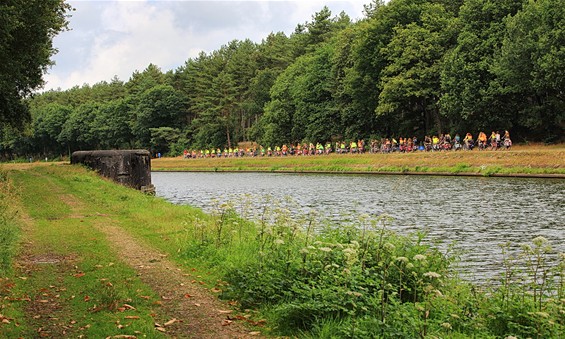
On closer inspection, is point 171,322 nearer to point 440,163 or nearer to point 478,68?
point 440,163

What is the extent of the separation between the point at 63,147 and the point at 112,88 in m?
22.2

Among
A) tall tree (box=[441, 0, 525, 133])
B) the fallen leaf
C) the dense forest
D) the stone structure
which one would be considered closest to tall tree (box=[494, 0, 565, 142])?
the dense forest

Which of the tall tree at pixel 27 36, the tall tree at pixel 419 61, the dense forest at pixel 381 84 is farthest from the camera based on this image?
the tall tree at pixel 419 61

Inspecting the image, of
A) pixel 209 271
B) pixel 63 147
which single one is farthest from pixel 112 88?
pixel 209 271

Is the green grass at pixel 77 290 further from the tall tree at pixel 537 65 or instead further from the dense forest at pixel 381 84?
the tall tree at pixel 537 65

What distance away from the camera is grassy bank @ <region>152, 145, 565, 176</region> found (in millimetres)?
39562

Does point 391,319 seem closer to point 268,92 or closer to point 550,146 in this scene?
point 550,146

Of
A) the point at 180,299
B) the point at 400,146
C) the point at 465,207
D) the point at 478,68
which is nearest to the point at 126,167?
the point at 465,207

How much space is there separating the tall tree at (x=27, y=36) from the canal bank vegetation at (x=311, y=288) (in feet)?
38.2

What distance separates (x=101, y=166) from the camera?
37094 millimetres

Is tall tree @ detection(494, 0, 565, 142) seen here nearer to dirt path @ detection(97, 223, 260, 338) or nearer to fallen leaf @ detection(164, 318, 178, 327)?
dirt path @ detection(97, 223, 260, 338)

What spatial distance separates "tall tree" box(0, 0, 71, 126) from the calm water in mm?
11032

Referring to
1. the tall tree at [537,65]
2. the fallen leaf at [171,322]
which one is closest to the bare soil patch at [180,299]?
the fallen leaf at [171,322]

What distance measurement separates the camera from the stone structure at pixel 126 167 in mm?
36625
